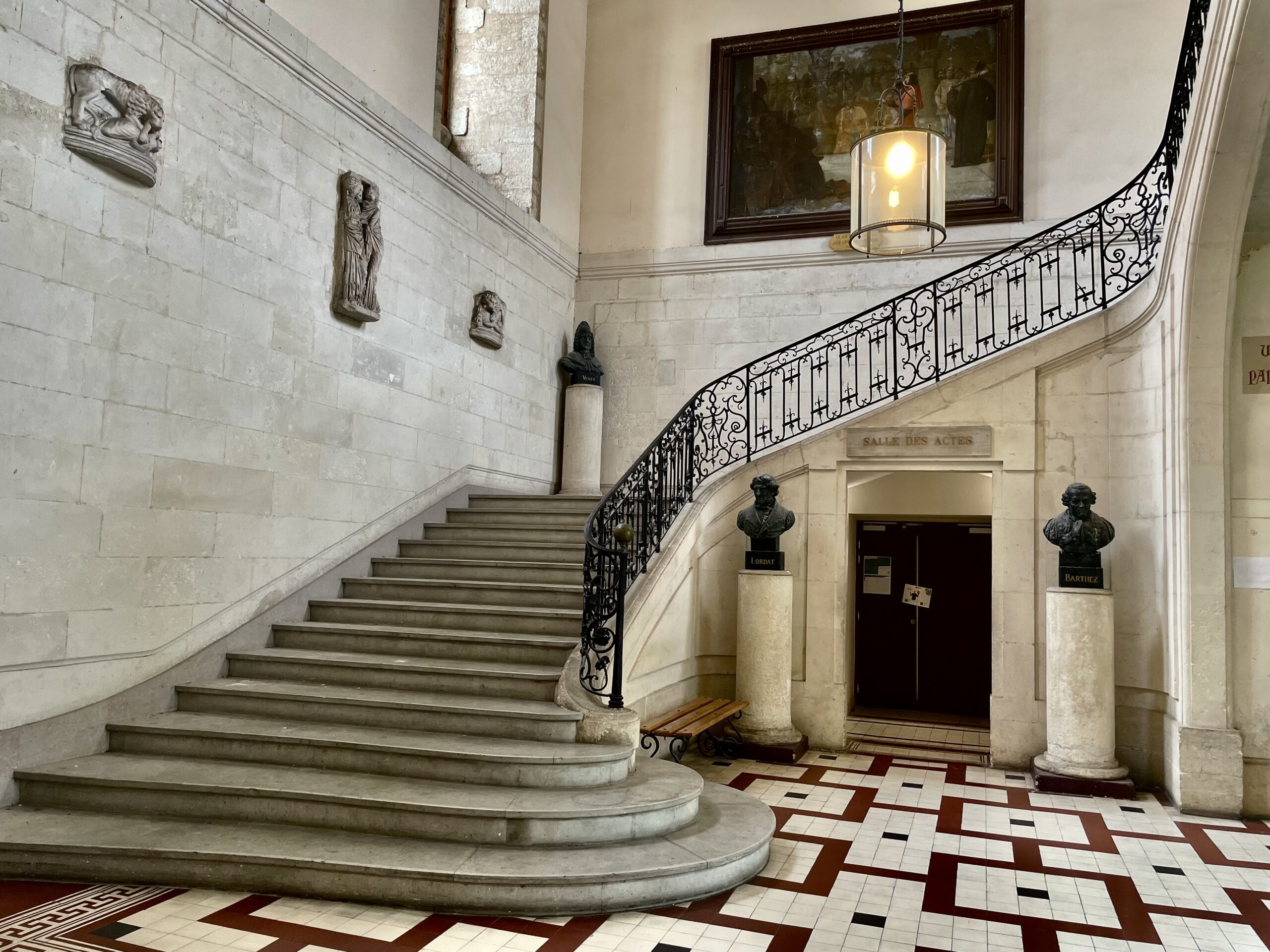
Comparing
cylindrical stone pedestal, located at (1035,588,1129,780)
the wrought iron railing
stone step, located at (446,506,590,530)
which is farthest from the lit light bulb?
stone step, located at (446,506,590,530)

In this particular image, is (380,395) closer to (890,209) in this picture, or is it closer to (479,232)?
(479,232)

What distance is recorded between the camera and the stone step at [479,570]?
22.2ft

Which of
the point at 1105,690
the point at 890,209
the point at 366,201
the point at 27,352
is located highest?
the point at 366,201

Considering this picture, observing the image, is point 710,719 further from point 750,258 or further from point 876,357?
point 750,258

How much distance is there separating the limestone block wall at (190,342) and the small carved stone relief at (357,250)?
0.11m

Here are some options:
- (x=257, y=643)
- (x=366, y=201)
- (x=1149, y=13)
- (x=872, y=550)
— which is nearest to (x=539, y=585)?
(x=257, y=643)

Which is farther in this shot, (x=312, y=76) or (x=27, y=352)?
(x=312, y=76)

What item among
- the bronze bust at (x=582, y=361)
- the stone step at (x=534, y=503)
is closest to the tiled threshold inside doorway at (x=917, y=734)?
the stone step at (x=534, y=503)

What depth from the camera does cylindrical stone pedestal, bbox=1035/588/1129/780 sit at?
6.21 metres

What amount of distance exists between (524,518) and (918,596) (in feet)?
14.7

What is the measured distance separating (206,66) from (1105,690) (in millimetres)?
7064

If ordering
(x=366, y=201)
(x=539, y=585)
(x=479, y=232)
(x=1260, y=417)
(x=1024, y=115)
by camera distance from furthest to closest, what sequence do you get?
(x=1024, y=115) < (x=479, y=232) < (x=366, y=201) < (x=539, y=585) < (x=1260, y=417)

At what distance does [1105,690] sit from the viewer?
6.23 m

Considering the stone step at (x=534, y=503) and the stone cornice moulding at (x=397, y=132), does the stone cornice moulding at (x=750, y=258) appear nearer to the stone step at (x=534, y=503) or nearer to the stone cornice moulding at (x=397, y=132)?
the stone cornice moulding at (x=397, y=132)
